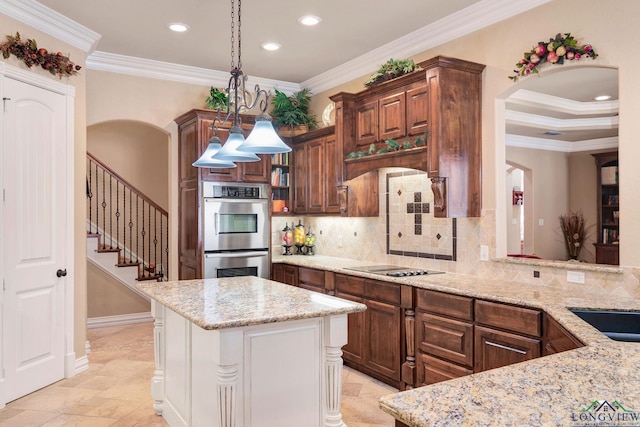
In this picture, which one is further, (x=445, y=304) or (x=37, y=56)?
(x=37, y=56)

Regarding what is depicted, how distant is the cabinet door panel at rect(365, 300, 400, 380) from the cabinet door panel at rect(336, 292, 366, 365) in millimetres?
74

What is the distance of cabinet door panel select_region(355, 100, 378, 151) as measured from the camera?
441cm

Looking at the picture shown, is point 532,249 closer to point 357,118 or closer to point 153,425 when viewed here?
point 357,118

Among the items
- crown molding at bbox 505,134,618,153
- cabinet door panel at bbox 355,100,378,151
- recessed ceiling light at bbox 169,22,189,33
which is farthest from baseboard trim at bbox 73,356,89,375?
crown molding at bbox 505,134,618,153

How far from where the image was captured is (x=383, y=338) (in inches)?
157

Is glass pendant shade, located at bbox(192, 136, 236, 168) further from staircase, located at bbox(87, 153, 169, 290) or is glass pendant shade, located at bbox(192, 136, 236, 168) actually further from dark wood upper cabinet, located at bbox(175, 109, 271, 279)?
staircase, located at bbox(87, 153, 169, 290)

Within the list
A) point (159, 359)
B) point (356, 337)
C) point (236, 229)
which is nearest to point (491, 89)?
point (356, 337)

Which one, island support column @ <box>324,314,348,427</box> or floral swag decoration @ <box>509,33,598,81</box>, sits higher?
floral swag decoration @ <box>509,33,598,81</box>

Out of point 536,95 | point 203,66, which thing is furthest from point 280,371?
point 536,95

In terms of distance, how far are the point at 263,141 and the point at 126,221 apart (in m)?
5.27

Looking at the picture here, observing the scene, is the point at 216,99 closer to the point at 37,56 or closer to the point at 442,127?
the point at 37,56

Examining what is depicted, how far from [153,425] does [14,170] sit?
7.37ft

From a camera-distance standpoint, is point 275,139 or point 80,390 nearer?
point 275,139

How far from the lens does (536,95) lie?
5.83 meters
